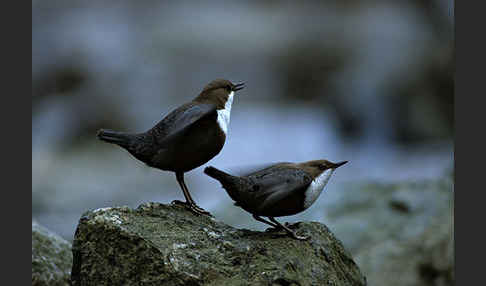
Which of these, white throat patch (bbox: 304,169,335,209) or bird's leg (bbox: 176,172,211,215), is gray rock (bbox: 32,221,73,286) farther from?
white throat patch (bbox: 304,169,335,209)

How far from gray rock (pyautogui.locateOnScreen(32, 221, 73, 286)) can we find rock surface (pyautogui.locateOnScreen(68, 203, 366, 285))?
56.0 inches

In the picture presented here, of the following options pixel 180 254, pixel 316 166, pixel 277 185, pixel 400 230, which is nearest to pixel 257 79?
pixel 400 230

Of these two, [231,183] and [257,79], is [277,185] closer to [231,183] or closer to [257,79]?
[231,183]

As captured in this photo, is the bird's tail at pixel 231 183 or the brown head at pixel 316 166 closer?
the bird's tail at pixel 231 183

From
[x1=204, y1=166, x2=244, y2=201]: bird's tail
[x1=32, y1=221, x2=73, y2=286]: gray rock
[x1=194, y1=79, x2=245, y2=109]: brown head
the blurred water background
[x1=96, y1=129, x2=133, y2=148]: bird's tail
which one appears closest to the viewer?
[x1=204, y1=166, x2=244, y2=201]: bird's tail

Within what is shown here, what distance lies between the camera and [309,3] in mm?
15016

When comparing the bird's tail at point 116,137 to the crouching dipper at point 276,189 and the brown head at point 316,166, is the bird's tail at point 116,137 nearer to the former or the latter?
the crouching dipper at point 276,189

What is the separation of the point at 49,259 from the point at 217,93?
2.14m

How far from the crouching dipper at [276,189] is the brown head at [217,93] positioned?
1.88 feet

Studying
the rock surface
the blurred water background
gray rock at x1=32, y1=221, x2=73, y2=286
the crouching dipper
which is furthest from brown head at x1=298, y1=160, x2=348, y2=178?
the blurred water background

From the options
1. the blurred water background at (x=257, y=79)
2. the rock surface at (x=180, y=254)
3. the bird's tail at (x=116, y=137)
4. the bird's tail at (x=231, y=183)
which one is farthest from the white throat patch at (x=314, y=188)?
the blurred water background at (x=257, y=79)

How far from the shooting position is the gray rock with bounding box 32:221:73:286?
5.67 meters

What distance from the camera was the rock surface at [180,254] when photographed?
4.15 m

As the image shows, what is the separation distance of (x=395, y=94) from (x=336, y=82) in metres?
1.21
